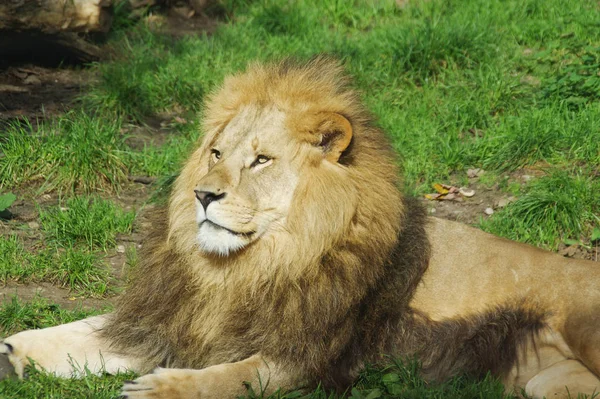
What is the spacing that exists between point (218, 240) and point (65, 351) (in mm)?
987

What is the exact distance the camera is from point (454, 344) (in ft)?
14.0

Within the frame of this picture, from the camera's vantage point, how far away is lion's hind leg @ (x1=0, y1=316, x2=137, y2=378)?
4.17 m

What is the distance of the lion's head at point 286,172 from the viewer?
3.86 metres

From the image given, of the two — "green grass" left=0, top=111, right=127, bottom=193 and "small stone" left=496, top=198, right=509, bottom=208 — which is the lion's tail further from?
"green grass" left=0, top=111, right=127, bottom=193

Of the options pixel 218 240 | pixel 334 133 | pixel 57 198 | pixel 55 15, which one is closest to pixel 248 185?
pixel 218 240

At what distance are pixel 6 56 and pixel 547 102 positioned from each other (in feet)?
14.3

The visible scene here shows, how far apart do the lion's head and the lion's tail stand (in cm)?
50

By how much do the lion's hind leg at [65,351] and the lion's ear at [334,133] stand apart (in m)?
1.36

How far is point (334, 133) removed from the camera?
13.1 feet

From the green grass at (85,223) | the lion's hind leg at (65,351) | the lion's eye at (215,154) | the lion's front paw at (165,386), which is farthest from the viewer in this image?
the green grass at (85,223)

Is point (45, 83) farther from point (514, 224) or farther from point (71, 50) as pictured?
point (514, 224)

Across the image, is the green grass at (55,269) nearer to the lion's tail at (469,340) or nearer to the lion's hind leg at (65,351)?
the lion's hind leg at (65,351)

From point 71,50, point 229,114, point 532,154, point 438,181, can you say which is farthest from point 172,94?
→ point 229,114

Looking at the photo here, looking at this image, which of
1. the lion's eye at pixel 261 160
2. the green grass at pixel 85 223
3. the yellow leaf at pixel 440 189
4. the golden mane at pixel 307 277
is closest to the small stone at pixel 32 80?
the green grass at pixel 85 223
